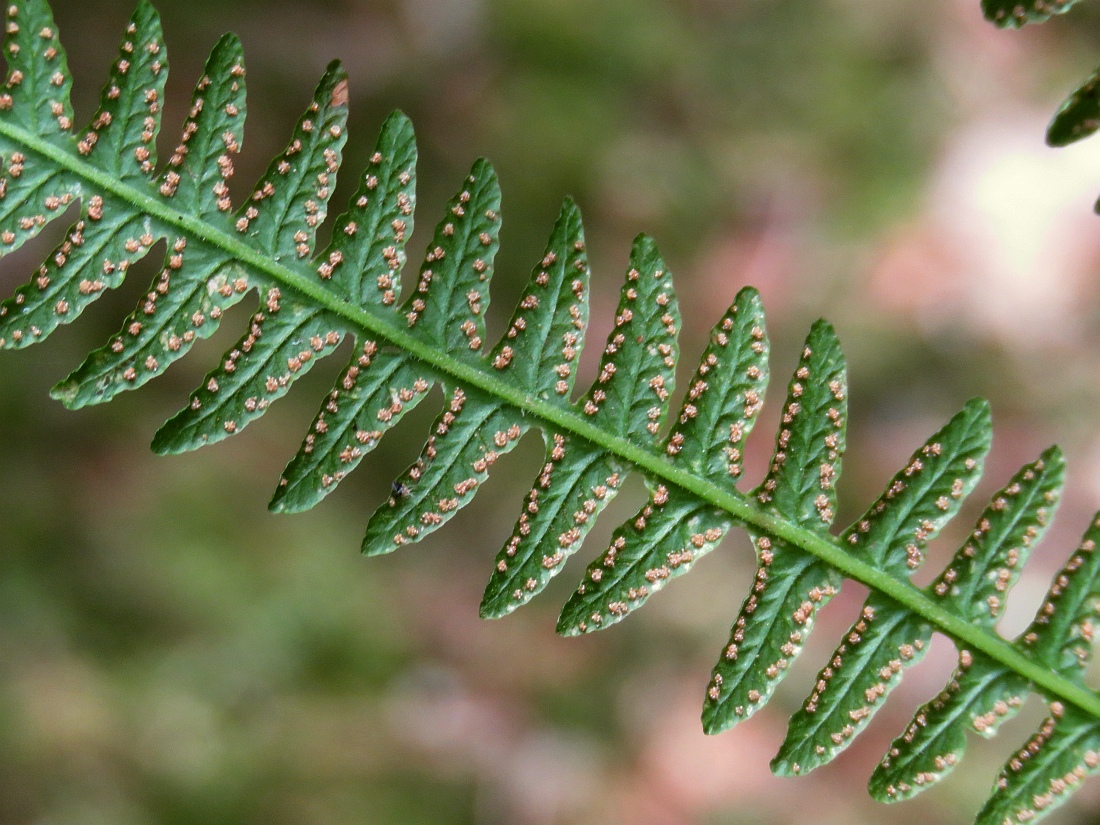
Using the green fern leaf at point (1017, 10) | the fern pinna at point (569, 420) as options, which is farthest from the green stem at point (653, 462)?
the green fern leaf at point (1017, 10)

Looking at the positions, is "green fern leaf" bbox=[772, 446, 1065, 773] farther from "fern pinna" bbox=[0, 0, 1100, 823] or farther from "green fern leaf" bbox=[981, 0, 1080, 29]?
"green fern leaf" bbox=[981, 0, 1080, 29]

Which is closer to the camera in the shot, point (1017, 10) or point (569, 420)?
point (1017, 10)

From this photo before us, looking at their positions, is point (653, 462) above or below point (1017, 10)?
below

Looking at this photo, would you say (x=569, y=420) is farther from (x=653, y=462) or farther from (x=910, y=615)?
(x=910, y=615)

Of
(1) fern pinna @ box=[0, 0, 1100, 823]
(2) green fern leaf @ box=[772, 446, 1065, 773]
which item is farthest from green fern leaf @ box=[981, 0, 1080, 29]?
(2) green fern leaf @ box=[772, 446, 1065, 773]

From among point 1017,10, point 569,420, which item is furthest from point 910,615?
point 1017,10

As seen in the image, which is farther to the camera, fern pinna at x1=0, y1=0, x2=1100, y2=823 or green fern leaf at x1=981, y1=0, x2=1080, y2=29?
fern pinna at x1=0, y1=0, x2=1100, y2=823

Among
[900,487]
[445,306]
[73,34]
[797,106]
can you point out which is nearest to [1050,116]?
[797,106]

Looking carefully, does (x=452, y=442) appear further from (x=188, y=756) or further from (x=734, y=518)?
(x=188, y=756)

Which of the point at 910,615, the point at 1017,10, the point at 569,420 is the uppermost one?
the point at 1017,10
